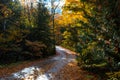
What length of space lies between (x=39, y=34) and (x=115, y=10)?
2302 cm

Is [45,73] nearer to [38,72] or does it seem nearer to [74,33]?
[38,72]

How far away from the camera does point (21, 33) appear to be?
1082 inches

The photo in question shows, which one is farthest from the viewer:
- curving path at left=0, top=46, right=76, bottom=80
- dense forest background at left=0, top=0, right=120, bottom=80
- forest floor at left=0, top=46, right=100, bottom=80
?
curving path at left=0, top=46, right=76, bottom=80

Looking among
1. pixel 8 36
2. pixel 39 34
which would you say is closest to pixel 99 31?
pixel 8 36

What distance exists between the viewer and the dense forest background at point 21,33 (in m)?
24.4

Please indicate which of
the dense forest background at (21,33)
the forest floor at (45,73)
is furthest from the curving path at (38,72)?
the dense forest background at (21,33)

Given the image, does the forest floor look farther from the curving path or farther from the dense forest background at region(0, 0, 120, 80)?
the dense forest background at region(0, 0, 120, 80)

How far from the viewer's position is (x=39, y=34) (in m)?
32.5

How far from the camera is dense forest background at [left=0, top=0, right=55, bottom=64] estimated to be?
24.4 m

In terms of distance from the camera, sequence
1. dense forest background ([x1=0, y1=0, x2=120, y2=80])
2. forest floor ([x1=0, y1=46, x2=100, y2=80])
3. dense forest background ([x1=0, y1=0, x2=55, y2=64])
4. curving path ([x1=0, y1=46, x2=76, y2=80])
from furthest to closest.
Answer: dense forest background ([x1=0, y1=0, x2=55, y2=64]), curving path ([x1=0, y1=46, x2=76, y2=80]), forest floor ([x1=0, y1=46, x2=100, y2=80]), dense forest background ([x1=0, y1=0, x2=120, y2=80])

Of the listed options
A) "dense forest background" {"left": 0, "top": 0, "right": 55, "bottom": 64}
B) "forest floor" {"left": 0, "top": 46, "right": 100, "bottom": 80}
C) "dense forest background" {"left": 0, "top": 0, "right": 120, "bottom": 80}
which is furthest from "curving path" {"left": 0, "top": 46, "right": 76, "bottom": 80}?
"dense forest background" {"left": 0, "top": 0, "right": 55, "bottom": 64}

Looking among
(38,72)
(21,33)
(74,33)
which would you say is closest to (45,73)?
(38,72)

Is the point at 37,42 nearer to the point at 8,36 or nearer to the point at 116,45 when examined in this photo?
the point at 8,36

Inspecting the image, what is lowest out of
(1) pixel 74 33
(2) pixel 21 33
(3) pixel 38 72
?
(3) pixel 38 72
